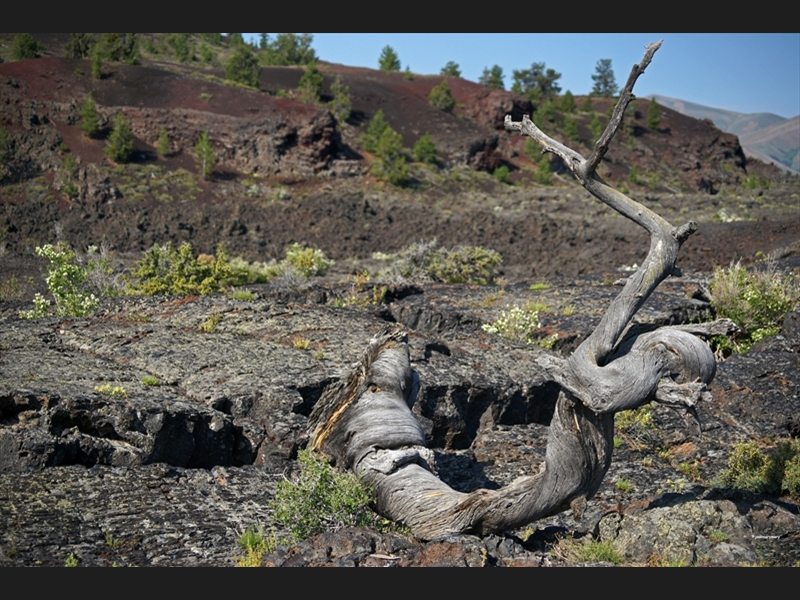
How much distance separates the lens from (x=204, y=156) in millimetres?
46156

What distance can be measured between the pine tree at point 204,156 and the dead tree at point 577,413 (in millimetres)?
40116

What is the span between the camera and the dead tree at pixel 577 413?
629 cm

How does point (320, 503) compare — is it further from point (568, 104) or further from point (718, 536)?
point (568, 104)

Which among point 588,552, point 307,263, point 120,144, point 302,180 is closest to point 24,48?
point 120,144

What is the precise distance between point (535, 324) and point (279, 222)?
24439 mm

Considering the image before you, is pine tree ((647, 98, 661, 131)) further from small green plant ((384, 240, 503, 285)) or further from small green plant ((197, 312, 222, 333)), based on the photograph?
small green plant ((197, 312, 222, 333))

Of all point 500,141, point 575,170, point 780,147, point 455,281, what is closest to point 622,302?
point 575,170

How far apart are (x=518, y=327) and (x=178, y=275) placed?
751 centimetres

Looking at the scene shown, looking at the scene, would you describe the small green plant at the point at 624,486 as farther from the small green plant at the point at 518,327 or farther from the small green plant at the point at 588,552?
the small green plant at the point at 518,327

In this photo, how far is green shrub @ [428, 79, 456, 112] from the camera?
69.9 metres

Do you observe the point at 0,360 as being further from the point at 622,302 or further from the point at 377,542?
the point at 622,302

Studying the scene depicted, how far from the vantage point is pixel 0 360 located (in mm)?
10633

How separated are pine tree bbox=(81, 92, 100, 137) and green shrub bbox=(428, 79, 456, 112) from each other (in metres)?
29.4

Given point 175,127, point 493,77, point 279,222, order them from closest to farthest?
point 279,222 < point 175,127 < point 493,77
